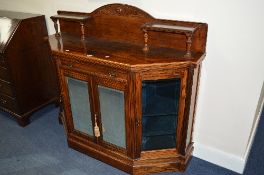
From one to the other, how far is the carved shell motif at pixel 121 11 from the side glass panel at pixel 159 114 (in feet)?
1.88

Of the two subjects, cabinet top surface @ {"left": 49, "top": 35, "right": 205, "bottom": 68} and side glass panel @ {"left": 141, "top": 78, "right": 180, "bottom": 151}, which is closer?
cabinet top surface @ {"left": 49, "top": 35, "right": 205, "bottom": 68}

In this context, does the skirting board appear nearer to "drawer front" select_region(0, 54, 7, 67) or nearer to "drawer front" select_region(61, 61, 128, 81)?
"drawer front" select_region(61, 61, 128, 81)

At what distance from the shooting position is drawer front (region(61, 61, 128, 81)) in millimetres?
1863

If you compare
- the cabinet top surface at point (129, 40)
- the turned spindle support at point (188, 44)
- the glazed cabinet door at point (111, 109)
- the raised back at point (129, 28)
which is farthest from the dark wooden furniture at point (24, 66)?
the turned spindle support at point (188, 44)

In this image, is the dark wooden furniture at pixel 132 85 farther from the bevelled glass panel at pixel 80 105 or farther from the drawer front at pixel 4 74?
the drawer front at pixel 4 74

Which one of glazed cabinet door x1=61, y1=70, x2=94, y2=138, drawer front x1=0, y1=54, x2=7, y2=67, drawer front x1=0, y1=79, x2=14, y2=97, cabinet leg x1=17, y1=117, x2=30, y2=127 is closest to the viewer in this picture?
glazed cabinet door x1=61, y1=70, x2=94, y2=138

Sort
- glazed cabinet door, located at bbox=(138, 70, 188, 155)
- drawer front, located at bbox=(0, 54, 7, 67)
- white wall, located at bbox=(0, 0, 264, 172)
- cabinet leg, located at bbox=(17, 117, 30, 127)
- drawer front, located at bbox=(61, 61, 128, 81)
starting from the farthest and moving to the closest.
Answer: cabinet leg, located at bbox=(17, 117, 30, 127)
drawer front, located at bbox=(0, 54, 7, 67)
glazed cabinet door, located at bbox=(138, 70, 188, 155)
drawer front, located at bbox=(61, 61, 128, 81)
white wall, located at bbox=(0, 0, 264, 172)

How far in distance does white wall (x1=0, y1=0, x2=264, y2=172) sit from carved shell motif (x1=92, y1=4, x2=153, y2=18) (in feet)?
0.19

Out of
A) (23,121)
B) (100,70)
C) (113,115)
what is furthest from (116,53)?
(23,121)

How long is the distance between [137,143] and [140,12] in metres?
1.09

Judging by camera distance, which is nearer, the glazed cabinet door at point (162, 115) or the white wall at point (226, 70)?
the white wall at point (226, 70)

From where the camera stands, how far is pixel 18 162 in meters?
2.37

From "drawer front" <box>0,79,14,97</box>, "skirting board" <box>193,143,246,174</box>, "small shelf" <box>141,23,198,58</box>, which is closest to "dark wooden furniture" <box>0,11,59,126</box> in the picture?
"drawer front" <box>0,79,14,97</box>

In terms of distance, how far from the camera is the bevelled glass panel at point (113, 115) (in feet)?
6.55
